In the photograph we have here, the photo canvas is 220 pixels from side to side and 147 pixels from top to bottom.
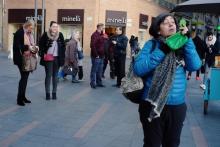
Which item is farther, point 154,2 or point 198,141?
point 154,2

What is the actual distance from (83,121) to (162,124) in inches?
152

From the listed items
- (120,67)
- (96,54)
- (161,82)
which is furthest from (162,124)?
(120,67)

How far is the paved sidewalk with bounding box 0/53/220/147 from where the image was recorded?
20.5 ft

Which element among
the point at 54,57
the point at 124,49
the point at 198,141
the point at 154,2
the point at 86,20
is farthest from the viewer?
the point at 154,2

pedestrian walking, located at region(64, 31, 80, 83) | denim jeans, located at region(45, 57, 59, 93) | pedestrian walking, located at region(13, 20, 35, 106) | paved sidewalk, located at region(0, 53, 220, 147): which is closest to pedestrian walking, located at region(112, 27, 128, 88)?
pedestrian walking, located at region(64, 31, 80, 83)

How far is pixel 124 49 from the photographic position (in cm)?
1298

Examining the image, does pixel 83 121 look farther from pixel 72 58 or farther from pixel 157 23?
pixel 72 58

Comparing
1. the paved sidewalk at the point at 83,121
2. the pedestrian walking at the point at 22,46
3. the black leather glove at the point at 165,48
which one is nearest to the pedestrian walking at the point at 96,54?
the paved sidewalk at the point at 83,121

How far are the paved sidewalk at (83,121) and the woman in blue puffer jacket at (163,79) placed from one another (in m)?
2.29

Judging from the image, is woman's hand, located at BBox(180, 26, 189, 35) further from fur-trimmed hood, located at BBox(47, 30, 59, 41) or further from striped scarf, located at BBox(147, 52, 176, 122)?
fur-trimmed hood, located at BBox(47, 30, 59, 41)

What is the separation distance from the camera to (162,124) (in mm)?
3846

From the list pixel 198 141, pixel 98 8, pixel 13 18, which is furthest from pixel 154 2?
pixel 198 141

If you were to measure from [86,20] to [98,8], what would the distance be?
1216 millimetres

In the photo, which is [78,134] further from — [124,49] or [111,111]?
[124,49]
